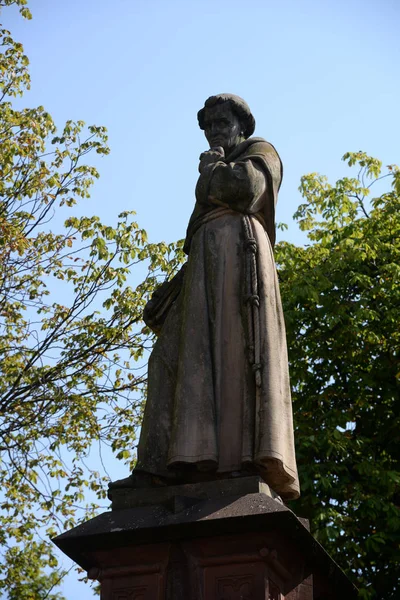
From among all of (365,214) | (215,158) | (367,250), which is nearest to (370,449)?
(367,250)

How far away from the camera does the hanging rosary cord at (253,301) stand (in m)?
6.54

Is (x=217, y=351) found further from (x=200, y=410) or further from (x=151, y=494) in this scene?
(x=151, y=494)

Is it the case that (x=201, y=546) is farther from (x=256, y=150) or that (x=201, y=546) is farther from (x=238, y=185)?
(x=256, y=150)

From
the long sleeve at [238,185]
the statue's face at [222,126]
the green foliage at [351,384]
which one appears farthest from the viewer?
the green foliage at [351,384]

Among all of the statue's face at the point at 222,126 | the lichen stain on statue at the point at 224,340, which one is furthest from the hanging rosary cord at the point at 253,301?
the statue's face at the point at 222,126

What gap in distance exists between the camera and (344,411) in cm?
1478

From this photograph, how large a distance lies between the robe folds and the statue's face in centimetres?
16

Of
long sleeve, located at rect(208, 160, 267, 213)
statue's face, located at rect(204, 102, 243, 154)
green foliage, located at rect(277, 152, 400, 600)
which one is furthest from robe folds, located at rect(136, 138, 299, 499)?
green foliage, located at rect(277, 152, 400, 600)

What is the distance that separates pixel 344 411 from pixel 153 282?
3309mm

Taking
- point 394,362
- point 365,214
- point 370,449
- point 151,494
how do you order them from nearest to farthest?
point 151,494, point 370,449, point 394,362, point 365,214

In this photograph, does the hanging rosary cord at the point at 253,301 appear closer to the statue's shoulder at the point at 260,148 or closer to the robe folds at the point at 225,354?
the robe folds at the point at 225,354

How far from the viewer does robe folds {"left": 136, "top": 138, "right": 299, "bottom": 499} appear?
20.8 feet

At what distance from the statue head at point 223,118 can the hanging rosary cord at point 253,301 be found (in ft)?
2.69

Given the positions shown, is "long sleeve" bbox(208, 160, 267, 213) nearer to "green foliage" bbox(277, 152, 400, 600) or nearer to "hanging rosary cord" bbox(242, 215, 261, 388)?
"hanging rosary cord" bbox(242, 215, 261, 388)
